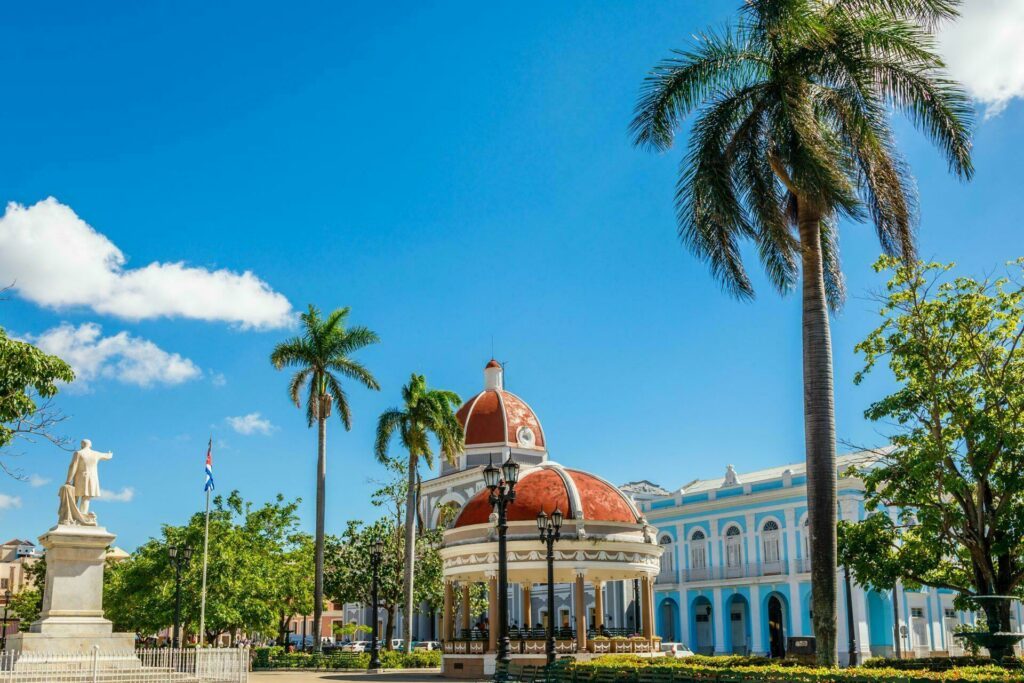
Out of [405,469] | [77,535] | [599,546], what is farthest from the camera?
[405,469]

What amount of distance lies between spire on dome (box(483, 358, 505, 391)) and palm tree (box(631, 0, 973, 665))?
4458 cm

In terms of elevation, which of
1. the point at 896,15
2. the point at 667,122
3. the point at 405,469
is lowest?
the point at 405,469

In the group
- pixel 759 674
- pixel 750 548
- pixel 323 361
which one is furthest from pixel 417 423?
pixel 759 674

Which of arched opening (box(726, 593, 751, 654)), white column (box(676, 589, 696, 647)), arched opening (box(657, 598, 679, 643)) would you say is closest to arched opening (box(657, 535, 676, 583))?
white column (box(676, 589, 696, 647))

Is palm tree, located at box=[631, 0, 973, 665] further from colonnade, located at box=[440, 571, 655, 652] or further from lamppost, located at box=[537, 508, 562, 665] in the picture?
colonnade, located at box=[440, 571, 655, 652]

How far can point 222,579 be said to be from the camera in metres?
40.9

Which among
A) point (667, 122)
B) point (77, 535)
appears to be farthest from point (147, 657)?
point (667, 122)

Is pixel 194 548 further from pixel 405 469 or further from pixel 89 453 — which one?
pixel 89 453

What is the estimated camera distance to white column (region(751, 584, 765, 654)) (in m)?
52.5

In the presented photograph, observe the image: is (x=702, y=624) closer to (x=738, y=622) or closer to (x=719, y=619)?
(x=719, y=619)

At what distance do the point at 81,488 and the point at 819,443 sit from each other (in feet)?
47.9

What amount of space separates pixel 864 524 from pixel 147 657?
17.4 m

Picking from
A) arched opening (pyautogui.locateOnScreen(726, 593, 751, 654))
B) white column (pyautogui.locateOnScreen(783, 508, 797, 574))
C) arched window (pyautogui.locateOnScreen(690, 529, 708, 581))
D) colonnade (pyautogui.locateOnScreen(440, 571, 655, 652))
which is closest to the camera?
colonnade (pyautogui.locateOnScreen(440, 571, 655, 652))

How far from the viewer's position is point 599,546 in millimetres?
33500
